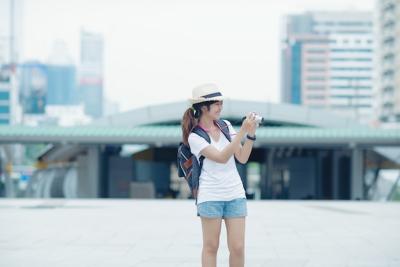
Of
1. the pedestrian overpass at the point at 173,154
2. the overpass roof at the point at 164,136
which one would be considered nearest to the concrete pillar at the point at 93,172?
the pedestrian overpass at the point at 173,154

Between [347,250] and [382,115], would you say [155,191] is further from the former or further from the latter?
[382,115]

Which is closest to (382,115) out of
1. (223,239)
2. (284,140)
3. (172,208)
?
(284,140)

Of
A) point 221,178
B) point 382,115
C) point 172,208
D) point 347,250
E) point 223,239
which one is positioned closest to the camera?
point 221,178

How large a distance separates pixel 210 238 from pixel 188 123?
2.59ft

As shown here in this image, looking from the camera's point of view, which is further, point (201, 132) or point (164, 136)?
point (164, 136)

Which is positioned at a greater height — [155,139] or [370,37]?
[370,37]

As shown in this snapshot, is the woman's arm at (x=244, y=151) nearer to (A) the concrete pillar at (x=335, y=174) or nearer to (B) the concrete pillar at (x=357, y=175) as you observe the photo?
(B) the concrete pillar at (x=357, y=175)

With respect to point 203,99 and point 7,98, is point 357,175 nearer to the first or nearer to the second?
point 203,99

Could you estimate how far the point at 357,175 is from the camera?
3462cm

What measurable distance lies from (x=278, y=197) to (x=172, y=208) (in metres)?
23.3

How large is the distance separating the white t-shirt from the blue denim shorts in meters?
0.03

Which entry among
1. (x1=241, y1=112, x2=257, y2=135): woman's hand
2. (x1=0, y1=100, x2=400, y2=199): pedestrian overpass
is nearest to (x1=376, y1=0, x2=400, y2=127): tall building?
(x1=0, y1=100, x2=400, y2=199): pedestrian overpass

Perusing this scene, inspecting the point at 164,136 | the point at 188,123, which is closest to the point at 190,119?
the point at 188,123

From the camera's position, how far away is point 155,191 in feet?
140
